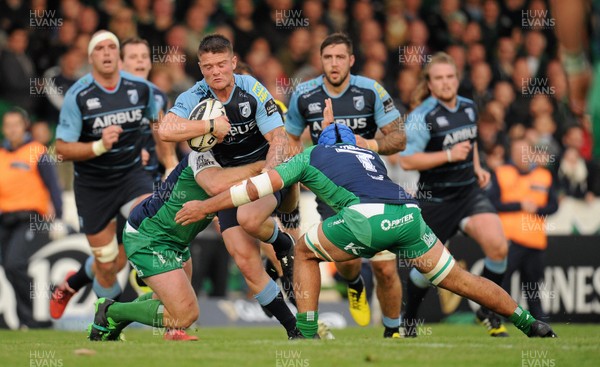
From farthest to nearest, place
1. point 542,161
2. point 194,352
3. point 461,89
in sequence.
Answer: point 461,89 → point 542,161 → point 194,352

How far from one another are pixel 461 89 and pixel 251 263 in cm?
1005

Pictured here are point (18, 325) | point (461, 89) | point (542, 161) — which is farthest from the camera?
point (461, 89)

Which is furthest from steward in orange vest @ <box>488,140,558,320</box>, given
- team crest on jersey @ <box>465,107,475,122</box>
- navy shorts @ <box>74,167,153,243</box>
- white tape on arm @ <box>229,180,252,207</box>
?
white tape on arm @ <box>229,180,252,207</box>

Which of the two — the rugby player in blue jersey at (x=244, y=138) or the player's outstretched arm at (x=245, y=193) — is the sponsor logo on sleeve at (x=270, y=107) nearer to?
the rugby player in blue jersey at (x=244, y=138)

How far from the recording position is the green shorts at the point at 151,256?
372 inches

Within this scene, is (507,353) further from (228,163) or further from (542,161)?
(542,161)

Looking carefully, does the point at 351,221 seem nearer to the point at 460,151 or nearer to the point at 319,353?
the point at 319,353

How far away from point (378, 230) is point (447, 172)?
358 cm

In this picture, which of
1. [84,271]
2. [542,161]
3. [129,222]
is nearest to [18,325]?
[84,271]

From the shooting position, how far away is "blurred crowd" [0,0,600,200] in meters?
17.3

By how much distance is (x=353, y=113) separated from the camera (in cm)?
1131

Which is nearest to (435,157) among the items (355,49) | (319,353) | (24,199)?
(319,353)

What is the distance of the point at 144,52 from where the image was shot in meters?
13.0

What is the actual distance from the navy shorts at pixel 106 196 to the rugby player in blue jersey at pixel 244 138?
7.52 ft
